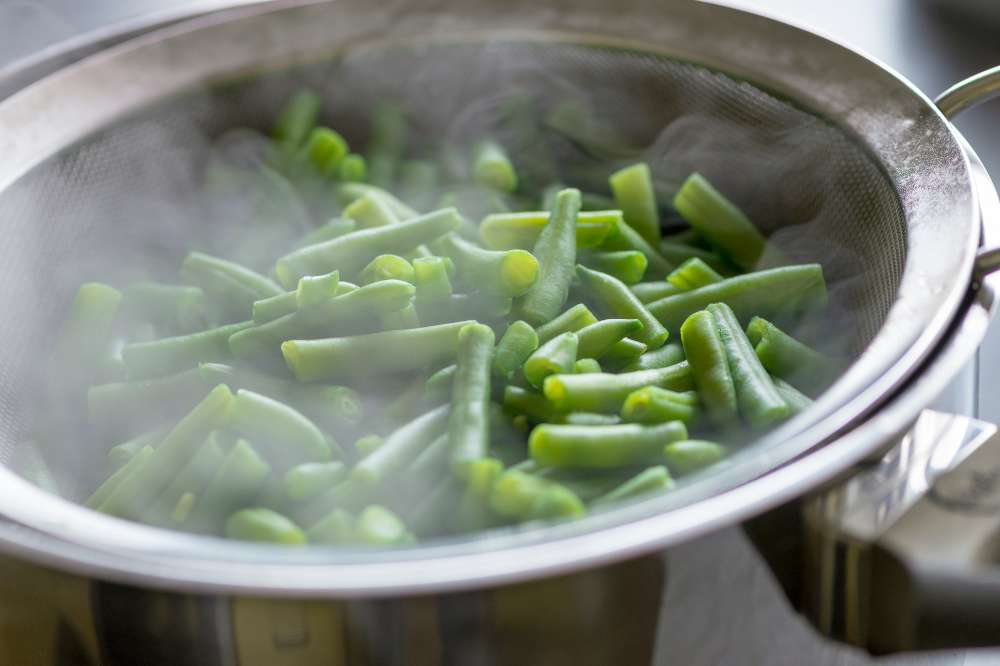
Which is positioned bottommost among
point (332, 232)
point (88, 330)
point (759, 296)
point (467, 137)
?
point (759, 296)

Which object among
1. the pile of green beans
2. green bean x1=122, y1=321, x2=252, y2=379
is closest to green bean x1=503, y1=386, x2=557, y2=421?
the pile of green beans

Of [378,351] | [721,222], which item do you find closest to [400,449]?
[378,351]

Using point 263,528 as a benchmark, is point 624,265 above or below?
above

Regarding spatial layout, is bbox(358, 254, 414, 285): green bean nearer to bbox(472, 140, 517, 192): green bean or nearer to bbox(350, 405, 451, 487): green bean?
bbox(350, 405, 451, 487): green bean

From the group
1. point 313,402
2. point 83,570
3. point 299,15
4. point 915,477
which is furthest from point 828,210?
point 83,570

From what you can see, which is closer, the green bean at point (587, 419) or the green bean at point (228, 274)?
the green bean at point (587, 419)

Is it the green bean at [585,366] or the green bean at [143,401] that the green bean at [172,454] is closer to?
the green bean at [143,401]

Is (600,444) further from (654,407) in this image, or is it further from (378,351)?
(378,351)

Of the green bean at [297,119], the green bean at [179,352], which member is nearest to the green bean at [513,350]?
the green bean at [179,352]
